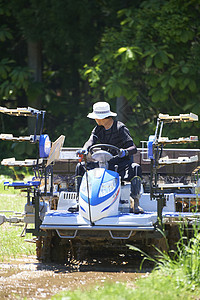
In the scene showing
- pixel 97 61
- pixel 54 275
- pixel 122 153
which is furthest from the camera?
pixel 97 61

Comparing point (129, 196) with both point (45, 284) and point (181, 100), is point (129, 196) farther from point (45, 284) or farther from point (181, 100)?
point (181, 100)

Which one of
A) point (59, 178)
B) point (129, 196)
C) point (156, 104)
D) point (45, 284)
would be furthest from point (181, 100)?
point (45, 284)

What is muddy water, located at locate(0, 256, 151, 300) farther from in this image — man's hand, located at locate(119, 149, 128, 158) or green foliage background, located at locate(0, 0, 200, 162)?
green foliage background, located at locate(0, 0, 200, 162)

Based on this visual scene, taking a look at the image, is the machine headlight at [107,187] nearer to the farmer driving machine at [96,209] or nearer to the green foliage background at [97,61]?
the farmer driving machine at [96,209]

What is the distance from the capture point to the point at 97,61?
14.9m

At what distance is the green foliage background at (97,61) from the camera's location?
12.8m

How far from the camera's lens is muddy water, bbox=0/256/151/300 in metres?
5.11

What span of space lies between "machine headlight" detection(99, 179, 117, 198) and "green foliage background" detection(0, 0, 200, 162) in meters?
6.40

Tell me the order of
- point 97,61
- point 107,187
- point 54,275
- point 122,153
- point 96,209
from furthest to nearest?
point 97,61, point 122,153, point 107,187, point 96,209, point 54,275

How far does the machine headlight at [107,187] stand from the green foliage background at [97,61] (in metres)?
6.40

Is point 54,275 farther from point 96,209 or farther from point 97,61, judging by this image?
point 97,61

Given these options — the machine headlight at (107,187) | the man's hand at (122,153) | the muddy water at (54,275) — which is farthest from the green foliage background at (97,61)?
the muddy water at (54,275)

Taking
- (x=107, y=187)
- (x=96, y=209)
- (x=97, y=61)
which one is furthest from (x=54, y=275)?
(x=97, y=61)

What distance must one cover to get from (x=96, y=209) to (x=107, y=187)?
0.28 m
